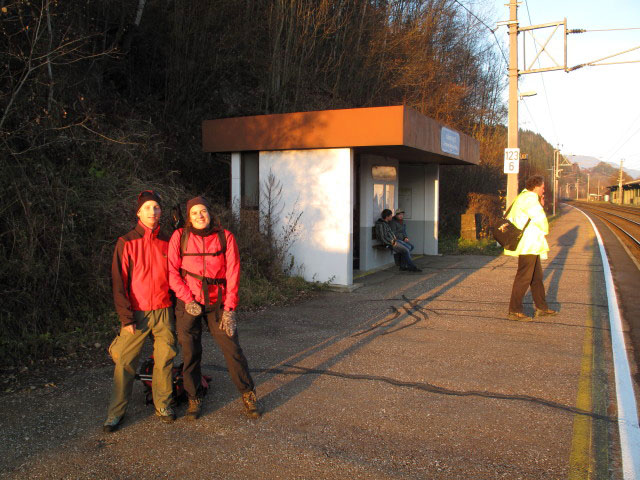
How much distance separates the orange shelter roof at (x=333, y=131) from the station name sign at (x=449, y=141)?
0.07 feet

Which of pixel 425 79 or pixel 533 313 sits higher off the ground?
pixel 425 79

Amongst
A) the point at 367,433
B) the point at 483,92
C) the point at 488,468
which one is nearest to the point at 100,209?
the point at 367,433

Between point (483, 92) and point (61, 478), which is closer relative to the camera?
point (61, 478)

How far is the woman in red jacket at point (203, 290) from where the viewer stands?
3.96 meters

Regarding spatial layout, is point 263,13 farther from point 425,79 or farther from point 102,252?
point 102,252

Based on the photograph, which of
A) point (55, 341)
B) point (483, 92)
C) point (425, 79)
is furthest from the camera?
point (483, 92)

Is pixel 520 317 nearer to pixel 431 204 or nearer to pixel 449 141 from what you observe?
pixel 449 141

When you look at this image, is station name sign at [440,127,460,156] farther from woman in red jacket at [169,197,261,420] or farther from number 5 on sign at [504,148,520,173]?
woman in red jacket at [169,197,261,420]

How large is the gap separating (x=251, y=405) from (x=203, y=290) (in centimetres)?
96

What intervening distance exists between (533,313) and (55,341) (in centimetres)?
620

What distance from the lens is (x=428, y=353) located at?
5.74 meters

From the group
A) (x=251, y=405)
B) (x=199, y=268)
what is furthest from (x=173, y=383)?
(x=199, y=268)

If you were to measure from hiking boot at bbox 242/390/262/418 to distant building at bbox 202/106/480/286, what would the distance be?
5332 mm

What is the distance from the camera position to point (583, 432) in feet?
12.5
